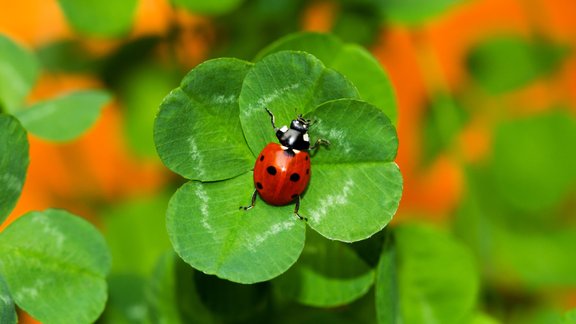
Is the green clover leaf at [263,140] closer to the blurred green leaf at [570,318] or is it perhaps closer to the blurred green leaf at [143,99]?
the blurred green leaf at [570,318]

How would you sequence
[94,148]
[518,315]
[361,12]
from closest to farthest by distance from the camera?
[361,12] < [518,315] < [94,148]

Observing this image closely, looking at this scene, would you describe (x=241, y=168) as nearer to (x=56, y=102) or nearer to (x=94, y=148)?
(x=56, y=102)

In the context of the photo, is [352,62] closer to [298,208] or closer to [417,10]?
[298,208]

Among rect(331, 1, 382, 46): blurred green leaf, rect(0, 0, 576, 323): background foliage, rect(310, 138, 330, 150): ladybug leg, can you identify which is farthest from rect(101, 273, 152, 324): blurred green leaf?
rect(331, 1, 382, 46): blurred green leaf

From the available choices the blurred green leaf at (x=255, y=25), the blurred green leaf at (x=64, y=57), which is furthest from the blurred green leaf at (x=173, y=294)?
the blurred green leaf at (x=64, y=57)

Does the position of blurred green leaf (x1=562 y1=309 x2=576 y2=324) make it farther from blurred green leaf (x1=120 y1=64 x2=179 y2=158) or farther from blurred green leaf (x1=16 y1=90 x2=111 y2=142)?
blurred green leaf (x1=120 y1=64 x2=179 y2=158)

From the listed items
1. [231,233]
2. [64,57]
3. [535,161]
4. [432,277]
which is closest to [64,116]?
[231,233]

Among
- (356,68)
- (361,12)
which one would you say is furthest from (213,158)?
(361,12)
